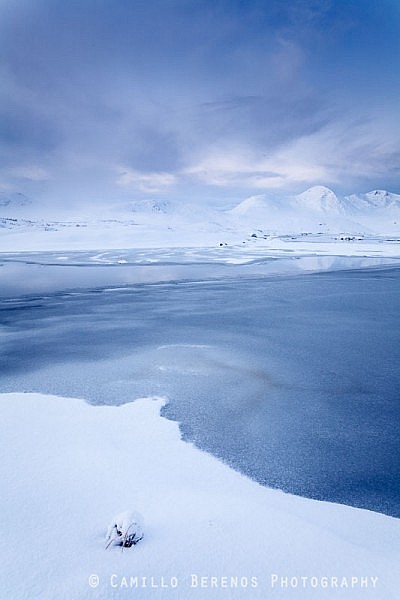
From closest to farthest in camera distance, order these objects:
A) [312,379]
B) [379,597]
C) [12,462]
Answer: [379,597] < [12,462] < [312,379]

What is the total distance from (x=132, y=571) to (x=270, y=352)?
18.4 ft

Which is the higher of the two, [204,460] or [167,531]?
[167,531]

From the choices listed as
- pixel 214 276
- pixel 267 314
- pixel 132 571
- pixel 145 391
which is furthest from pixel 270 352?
pixel 214 276

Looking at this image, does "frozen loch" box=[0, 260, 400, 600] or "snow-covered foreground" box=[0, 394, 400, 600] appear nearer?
"snow-covered foreground" box=[0, 394, 400, 600]

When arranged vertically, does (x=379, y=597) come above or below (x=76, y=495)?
below

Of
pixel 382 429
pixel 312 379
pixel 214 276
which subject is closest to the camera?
pixel 382 429

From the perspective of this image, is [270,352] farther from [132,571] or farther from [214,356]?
[132,571]

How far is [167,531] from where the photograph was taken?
2.61 metres

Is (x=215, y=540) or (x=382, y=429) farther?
(x=382, y=429)

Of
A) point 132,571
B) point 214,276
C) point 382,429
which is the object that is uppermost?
point 214,276

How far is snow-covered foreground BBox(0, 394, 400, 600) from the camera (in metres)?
2.20

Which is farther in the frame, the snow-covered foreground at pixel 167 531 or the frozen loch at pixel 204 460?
the frozen loch at pixel 204 460

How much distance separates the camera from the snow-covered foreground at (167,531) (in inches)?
86.7

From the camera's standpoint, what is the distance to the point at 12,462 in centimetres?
353
